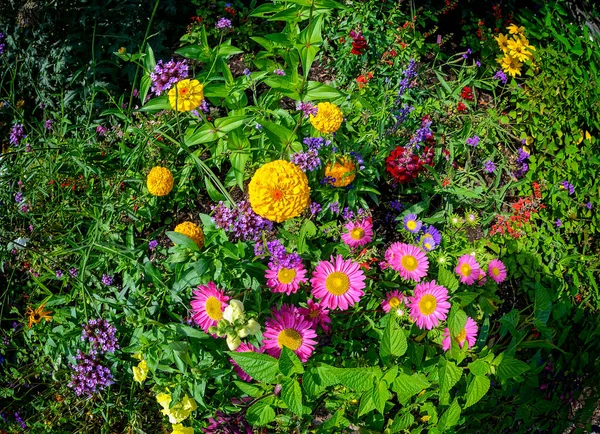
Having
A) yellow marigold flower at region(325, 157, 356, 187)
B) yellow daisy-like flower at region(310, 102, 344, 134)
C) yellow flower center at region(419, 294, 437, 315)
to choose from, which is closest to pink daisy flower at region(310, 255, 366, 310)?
yellow flower center at region(419, 294, 437, 315)

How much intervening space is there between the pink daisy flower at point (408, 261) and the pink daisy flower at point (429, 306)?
5.3 inches

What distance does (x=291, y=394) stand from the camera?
1598 millimetres

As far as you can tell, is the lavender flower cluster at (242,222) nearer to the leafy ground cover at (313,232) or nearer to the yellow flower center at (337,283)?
the leafy ground cover at (313,232)

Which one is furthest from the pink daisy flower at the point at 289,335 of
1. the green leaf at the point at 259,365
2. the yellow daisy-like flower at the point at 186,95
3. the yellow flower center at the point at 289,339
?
the yellow daisy-like flower at the point at 186,95

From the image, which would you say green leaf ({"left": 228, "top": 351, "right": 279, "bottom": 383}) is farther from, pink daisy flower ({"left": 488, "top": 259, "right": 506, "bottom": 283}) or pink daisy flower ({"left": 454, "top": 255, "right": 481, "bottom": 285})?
pink daisy flower ({"left": 488, "top": 259, "right": 506, "bottom": 283})

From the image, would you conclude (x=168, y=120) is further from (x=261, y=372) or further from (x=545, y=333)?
(x=545, y=333)

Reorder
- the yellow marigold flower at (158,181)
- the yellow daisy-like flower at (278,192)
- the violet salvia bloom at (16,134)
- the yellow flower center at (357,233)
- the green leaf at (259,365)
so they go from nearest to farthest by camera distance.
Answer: the green leaf at (259,365), the yellow daisy-like flower at (278,192), the yellow flower center at (357,233), the yellow marigold flower at (158,181), the violet salvia bloom at (16,134)

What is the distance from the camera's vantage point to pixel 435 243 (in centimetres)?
230

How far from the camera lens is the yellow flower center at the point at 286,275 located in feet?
6.40

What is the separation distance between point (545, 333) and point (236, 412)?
4.00 ft

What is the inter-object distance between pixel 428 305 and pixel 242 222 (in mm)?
757

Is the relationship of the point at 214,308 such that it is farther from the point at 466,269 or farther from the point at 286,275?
the point at 466,269

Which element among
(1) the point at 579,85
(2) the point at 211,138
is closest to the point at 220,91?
(2) the point at 211,138

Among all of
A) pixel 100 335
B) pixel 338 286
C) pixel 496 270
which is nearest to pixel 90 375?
pixel 100 335
